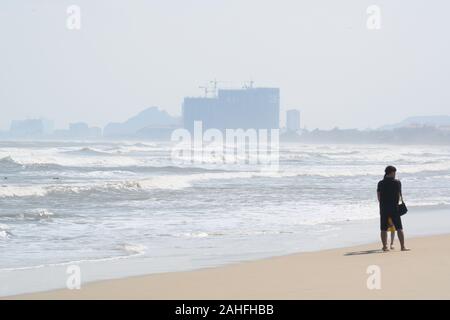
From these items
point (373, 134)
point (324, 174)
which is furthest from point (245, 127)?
point (324, 174)

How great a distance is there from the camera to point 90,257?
988 cm

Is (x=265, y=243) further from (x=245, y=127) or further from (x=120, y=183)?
(x=245, y=127)

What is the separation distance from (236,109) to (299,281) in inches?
7097

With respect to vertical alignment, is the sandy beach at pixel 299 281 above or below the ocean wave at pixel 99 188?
above

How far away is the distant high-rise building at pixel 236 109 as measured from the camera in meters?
182

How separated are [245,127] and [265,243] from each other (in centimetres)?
17203

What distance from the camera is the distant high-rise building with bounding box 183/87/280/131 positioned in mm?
182000

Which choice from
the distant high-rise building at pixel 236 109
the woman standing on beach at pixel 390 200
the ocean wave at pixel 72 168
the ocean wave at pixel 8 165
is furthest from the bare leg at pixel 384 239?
the distant high-rise building at pixel 236 109

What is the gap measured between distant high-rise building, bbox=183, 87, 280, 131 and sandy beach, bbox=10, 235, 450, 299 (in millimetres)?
167050

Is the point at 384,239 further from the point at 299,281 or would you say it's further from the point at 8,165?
the point at 8,165

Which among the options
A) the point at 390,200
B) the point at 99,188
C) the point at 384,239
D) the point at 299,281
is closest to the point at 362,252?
the point at 384,239

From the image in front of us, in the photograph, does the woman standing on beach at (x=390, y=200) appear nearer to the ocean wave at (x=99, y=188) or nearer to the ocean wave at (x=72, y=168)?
the ocean wave at (x=99, y=188)

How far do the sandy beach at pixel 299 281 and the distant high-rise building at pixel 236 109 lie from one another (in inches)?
6577

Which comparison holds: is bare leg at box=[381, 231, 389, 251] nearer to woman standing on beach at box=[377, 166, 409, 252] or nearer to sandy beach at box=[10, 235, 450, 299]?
woman standing on beach at box=[377, 166, 409, 252]
